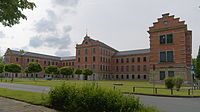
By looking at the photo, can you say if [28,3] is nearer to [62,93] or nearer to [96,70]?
[62,93]

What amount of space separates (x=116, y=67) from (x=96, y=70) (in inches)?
424

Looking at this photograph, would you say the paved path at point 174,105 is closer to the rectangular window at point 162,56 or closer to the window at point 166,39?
the rectangular window at point 162,56

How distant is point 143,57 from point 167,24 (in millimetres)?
28680

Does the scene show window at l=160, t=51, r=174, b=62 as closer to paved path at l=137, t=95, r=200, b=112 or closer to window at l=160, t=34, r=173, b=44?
window at l=160, t=34, r=173, b=44

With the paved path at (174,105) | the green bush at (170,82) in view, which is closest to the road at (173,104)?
the paved path at (174,105)

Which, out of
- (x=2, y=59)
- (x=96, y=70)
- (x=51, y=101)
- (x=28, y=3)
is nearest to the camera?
(x=28, y=3)

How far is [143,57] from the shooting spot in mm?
60344

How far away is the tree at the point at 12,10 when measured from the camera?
673 centimetres

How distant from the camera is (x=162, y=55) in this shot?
32344 mm

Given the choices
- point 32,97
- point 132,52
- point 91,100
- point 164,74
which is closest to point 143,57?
Result: point 132,52

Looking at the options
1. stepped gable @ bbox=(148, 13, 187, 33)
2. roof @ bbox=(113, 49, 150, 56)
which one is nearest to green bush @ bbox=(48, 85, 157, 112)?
stepped gable @ bbox=(148, 13, 187, 33)

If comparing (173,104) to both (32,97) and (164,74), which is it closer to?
(32,97)

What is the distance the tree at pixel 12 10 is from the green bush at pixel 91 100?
376cm

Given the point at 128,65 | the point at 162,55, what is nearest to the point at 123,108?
the point at 162,55
